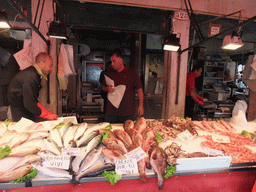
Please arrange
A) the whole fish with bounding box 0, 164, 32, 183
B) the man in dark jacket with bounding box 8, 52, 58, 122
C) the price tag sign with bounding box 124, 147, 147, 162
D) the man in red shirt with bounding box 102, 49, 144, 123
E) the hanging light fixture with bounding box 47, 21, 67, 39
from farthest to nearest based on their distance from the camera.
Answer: the man in red shirt with bounding box 102, 49, 144, 123
the hanging light fixture with bounding box 47, 21, 67, 39
the man in dark jacket with bounding box 8, 52, 58, 122
the price tag sign with bounding box 124, 147, 147, 162
the whole fish with bounding box 0, 164, 32, 183

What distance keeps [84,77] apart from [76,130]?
769 cm

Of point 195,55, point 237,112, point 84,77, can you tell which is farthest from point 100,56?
point 237,112

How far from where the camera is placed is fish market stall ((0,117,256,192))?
5.09 ft

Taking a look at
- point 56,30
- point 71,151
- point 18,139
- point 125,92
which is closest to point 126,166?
point 71,151

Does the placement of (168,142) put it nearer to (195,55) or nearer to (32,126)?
(32,126)

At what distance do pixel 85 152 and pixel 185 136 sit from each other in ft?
4.31

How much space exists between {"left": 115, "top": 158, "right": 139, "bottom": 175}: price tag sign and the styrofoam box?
443 millimetres

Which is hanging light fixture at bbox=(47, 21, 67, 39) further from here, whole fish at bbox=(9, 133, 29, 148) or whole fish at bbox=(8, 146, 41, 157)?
whole fish at bbox=(8, 146, 41, 157)

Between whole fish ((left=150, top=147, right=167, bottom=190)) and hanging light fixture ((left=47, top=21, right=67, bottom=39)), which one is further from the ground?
hanging light fixture ((left=47, top=21, right=67, bottom=39))

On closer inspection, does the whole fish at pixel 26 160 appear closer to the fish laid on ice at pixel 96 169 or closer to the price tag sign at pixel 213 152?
the fish laid on ice at pixel 96 169

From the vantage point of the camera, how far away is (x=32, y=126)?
2.25 metres

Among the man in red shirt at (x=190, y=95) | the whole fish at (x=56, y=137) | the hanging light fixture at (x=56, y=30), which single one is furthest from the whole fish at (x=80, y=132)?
the man in red shirt at (x=190, y=95)

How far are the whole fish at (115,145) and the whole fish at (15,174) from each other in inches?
28.2

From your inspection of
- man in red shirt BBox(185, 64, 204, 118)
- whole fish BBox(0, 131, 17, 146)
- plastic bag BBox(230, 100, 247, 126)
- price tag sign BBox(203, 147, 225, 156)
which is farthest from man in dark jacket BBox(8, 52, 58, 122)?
man in red shirt BBox(185, 64, 204, 118)
